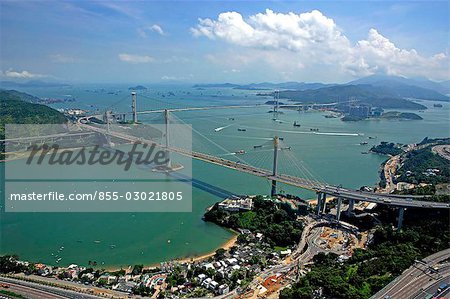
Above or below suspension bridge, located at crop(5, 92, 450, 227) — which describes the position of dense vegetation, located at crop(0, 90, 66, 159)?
above

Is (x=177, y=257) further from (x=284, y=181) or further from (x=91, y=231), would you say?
(x=284, y=181)

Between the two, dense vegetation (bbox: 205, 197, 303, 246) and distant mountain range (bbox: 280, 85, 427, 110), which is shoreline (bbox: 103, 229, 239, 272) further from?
distant mountain range (bbox: 280, 85, 427, 110)

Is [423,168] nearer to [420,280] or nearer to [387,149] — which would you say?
[387,149]

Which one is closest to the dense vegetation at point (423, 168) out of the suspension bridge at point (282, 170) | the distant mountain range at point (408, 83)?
the suspension bridge at point (282, 170)

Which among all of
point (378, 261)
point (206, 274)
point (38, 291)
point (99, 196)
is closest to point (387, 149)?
point (378, 261)

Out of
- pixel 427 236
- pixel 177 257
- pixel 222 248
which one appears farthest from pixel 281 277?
pixel 427 236

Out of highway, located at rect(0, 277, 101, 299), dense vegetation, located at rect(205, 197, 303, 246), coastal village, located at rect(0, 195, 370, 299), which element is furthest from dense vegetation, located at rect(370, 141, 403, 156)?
highway, located at rect(0, 277, 101, 299)
